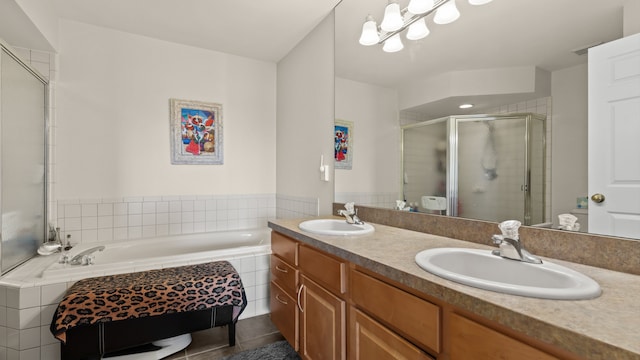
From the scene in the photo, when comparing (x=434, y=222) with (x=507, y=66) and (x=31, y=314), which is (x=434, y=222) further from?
(x=31, y=314)

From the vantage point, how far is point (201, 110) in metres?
3.03

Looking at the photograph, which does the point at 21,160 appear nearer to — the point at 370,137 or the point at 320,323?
the point at 320,323

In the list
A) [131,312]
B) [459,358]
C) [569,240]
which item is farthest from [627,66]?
[131,312]

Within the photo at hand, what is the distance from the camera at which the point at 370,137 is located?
6.60 ft

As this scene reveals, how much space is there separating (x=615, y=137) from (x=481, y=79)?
0.56 meters

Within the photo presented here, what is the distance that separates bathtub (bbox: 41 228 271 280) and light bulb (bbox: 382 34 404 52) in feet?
5.86

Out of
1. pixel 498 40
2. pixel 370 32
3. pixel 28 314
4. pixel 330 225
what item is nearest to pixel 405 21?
pixel 370 32

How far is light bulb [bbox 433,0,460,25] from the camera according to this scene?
1.44 m

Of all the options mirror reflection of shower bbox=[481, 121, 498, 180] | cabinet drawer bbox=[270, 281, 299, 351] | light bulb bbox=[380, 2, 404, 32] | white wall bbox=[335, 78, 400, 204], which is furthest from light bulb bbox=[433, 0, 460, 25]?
cabinet drawer bbox=[270, 281, 299, 351]

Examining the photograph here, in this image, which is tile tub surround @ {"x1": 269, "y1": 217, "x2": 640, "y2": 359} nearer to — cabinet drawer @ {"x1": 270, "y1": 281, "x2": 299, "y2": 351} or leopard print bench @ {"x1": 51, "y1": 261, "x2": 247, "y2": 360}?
cabinet drawer @ {"x1": 270, "y1": 281, "x2": 299, "y2": 351}

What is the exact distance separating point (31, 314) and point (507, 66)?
2.82 m

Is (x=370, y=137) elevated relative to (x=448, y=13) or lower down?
lower down

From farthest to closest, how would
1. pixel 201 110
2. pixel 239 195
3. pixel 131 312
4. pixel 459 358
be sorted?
pixel 239 195
pixel 201 110
pixel 131 312
pixel 459 358

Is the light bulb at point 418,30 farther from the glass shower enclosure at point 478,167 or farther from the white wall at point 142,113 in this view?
the white wall at point 142,113
